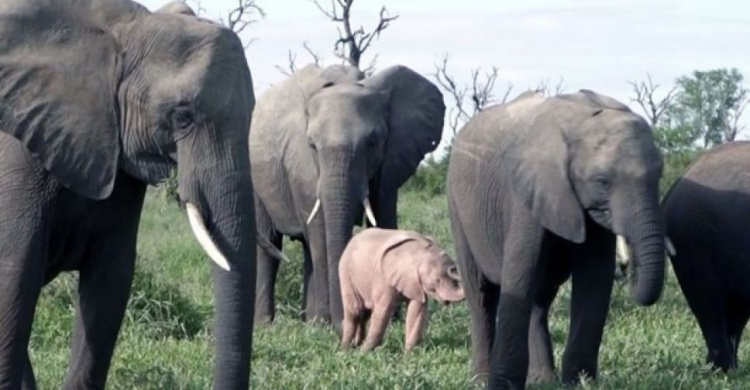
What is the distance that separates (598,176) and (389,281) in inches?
67.4

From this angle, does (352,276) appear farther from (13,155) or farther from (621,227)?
(13,155)

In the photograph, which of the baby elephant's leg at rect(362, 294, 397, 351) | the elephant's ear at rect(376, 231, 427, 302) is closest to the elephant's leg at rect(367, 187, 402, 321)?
the elephant's ear at rect(376, 231, 427, 302)

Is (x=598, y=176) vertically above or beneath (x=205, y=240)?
beneath

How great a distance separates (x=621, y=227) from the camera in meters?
7.44

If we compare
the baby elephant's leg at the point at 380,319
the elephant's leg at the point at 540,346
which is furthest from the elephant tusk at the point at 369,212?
the elephant's leg at the point at 540,346

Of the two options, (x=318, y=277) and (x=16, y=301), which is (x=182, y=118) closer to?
(x=16, y=301)

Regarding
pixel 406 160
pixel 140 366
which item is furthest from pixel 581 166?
pixel 406 160

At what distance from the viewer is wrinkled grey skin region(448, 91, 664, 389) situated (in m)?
7.45

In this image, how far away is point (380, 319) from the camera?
9.02m

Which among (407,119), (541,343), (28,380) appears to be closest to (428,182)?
(407,119)

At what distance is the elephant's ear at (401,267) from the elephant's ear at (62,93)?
11.2ft

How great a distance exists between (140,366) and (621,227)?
193 cm

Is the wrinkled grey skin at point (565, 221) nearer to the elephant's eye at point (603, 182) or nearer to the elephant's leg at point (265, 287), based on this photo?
the elephant's eye at point (603, 182)

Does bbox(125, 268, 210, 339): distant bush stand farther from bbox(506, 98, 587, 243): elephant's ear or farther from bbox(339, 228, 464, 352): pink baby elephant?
bbox(506, 98, 587, 243): elephant's ear
